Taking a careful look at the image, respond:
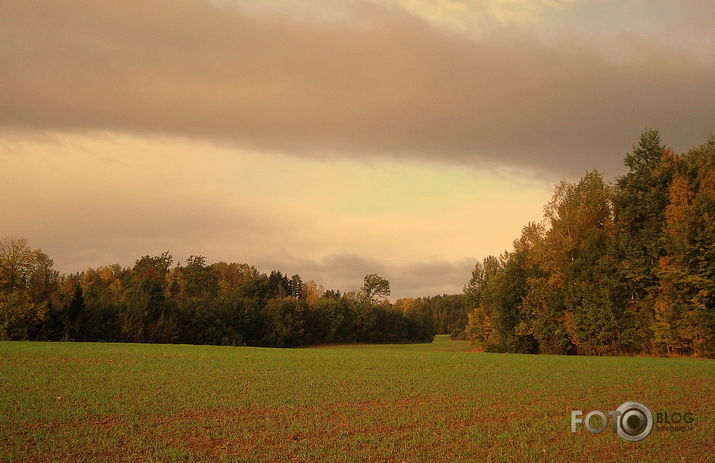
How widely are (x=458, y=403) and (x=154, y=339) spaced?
76385mm

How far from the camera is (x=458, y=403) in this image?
778 inches

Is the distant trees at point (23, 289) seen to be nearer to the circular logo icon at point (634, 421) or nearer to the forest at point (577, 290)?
the forest at point (577, 290)

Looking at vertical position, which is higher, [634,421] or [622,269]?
[622,269]

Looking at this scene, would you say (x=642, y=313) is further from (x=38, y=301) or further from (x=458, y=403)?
(x=38, y=301)

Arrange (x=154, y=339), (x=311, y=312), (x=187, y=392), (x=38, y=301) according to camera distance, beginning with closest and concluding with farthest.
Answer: (x=187, y=392) → (x=38, y=301) → (x=154, y=339) → (x=311, y=312)

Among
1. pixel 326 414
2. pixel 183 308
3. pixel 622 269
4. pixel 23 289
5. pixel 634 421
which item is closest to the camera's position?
pixel 634 421

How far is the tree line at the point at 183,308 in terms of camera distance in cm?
7306

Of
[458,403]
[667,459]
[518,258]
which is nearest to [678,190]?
[518,258]

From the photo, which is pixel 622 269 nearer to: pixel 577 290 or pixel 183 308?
pixel 577 290

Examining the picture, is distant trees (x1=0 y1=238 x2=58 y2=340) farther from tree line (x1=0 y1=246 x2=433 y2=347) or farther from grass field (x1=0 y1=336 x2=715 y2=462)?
grass field (x1=0 y1=336 x2=715 y2=462)

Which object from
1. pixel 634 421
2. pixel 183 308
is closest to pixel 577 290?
pixel 634 421

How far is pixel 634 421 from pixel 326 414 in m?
9.34

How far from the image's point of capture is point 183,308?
94688 millimetres

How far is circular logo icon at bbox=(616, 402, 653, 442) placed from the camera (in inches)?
566
